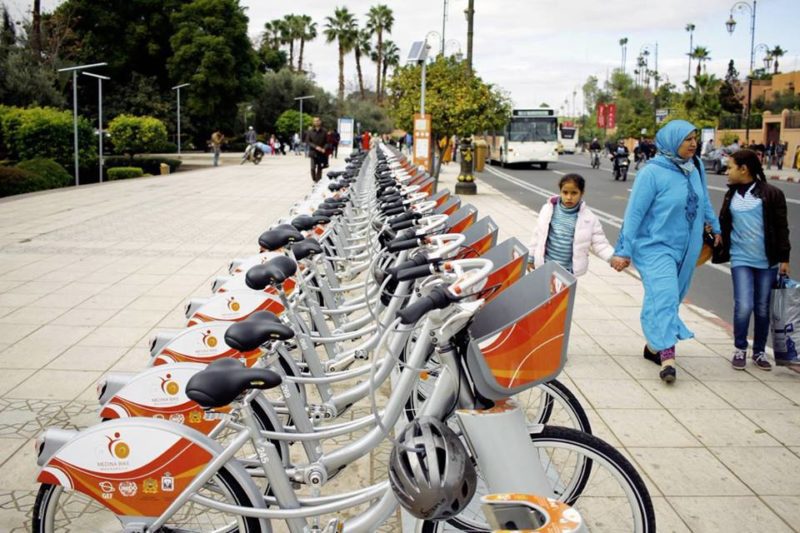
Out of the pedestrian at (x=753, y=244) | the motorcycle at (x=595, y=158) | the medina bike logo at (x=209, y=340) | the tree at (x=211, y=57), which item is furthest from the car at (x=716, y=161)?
the medina bike logo at (x=209, y=340)

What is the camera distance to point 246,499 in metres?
2.60

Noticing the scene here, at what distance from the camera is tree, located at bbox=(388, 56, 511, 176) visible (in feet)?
63.8

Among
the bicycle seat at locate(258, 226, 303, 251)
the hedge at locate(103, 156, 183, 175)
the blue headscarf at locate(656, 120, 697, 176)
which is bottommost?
the bicycle seat at locate(258, 226, 303, 251)

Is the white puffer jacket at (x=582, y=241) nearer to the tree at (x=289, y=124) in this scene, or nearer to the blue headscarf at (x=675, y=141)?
the blue headscarf at (x=675, y=141)

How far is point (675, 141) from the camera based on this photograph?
212 inches

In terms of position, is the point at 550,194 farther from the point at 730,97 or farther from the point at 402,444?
the point at 730,97

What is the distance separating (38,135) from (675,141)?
22345 millimetres

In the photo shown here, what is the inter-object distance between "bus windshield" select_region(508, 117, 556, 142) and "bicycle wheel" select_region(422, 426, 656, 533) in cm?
3341

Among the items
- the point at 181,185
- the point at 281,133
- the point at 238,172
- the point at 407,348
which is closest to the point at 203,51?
the point at 281,133

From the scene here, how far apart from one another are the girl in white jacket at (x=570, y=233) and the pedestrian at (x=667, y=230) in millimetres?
222

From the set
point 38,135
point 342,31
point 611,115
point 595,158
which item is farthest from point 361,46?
point 38,135

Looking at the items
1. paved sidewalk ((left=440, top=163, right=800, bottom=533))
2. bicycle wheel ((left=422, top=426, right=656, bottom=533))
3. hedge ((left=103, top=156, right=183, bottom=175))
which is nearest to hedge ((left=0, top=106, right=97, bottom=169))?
hedge ((left=103, top=156, right=183, bottom=175))

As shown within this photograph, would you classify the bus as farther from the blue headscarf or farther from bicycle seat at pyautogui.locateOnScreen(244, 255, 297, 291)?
bicycle seat at pyautogui.locateOnScreen(244, 255, 297, 291)

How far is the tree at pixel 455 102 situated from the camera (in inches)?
766
